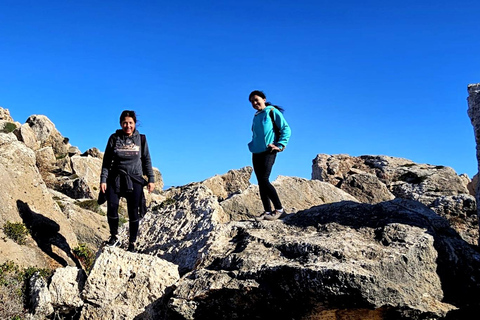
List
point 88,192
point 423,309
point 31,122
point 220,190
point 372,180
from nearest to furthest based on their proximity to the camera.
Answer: point 423,309, point 372,180, point 220,190, point 88,192, point 31,122

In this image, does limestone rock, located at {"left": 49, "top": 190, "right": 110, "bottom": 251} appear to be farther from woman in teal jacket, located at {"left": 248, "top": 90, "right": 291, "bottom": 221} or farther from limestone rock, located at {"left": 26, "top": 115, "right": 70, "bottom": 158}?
limestone rock, located at {"left": 26, "top": 115, "right": 70, "bottom": 158}

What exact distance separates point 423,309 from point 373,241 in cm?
158

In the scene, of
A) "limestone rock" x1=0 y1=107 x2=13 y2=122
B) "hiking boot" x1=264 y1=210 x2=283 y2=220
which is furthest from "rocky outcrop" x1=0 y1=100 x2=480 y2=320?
"limestone rock" x1=0 y1=107 x2=13 y2=122

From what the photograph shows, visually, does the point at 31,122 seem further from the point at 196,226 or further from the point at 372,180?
the point at 196,226

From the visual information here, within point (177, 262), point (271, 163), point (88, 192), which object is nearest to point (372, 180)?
point (271, 163)

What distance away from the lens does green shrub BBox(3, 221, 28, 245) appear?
35.2ft

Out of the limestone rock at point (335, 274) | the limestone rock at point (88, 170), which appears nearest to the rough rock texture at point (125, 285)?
the limestone rock at point (335, 274)

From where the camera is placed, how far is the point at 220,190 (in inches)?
1059

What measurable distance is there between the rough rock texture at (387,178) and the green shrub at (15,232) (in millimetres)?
15267

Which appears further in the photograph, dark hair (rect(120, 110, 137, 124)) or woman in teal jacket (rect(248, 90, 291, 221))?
woman in teal jacket (rect(248, 90, 291, 221))

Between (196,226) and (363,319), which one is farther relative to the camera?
(196,226)

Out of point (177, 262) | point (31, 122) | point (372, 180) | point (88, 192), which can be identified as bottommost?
point (177, 262)

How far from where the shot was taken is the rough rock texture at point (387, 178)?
77.7 feet

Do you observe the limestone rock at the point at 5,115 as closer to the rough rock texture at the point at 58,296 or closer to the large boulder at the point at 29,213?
the large boulder at the point at 29,213
